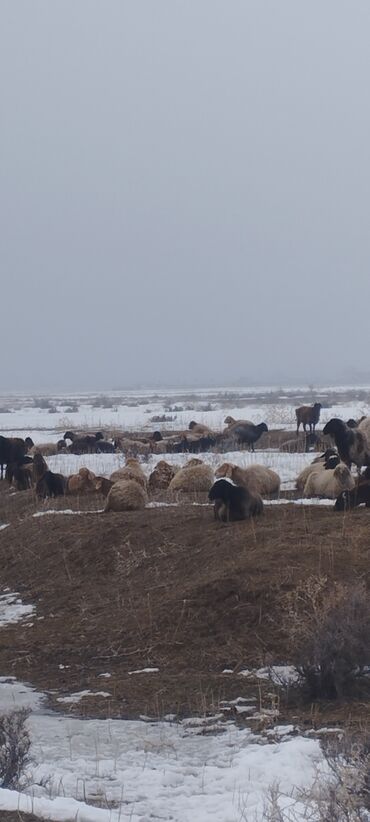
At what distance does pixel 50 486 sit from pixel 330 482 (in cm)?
522

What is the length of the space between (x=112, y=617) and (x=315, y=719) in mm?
3748

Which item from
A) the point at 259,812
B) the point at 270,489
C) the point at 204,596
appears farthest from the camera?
the point at 270,489

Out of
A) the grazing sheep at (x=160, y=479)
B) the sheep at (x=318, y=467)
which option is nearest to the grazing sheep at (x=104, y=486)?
the grazing sheep at (x=160, y=479)

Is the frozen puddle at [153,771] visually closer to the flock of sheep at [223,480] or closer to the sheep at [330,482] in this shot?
the flock of sheep at [223,480]

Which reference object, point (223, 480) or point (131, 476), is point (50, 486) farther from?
point (223, 480)

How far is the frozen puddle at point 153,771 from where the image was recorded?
551 centimetres

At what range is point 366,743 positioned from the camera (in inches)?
212

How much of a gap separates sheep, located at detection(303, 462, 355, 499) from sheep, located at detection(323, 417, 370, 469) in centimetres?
130

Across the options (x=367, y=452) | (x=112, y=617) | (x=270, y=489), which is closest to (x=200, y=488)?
(x=270, y=489)

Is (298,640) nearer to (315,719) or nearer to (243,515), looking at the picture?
(315,719)

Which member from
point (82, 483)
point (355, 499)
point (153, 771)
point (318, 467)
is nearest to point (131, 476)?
point (82, 483)

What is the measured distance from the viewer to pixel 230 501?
41.3 feet

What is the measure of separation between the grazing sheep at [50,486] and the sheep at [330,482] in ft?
14.6

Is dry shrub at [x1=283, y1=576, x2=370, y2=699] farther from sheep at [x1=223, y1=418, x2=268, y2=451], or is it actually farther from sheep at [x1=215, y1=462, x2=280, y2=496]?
sheep at [x1=223, y1=418, x2=268, y2=451]
